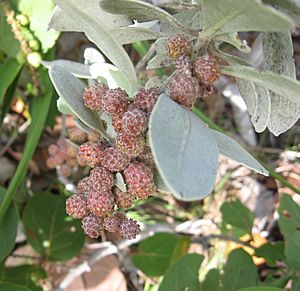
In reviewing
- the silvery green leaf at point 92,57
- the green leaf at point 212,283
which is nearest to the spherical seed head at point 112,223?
the silvery green leaf at point 92,57

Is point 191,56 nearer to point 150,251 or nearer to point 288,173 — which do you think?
point 150,251

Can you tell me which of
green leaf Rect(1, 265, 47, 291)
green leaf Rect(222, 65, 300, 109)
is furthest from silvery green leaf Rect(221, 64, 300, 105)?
green leaf Rect(1, 265, 47, 291)

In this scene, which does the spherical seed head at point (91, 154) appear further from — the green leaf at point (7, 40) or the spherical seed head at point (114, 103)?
the green leaf at point (7, 40)

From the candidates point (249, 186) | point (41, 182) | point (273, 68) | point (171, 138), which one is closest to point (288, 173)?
point (249, 186)

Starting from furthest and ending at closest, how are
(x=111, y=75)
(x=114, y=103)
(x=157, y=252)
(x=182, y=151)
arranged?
(x=157, y=252) → (x=111, y=75) → (x=114, y=103) → (x=182, y=151)

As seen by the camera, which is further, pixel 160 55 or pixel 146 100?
pixel 160 55

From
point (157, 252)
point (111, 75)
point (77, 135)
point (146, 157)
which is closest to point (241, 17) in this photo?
point (146, 157)

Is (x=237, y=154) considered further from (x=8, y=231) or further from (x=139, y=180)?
(x=8, y=231)
